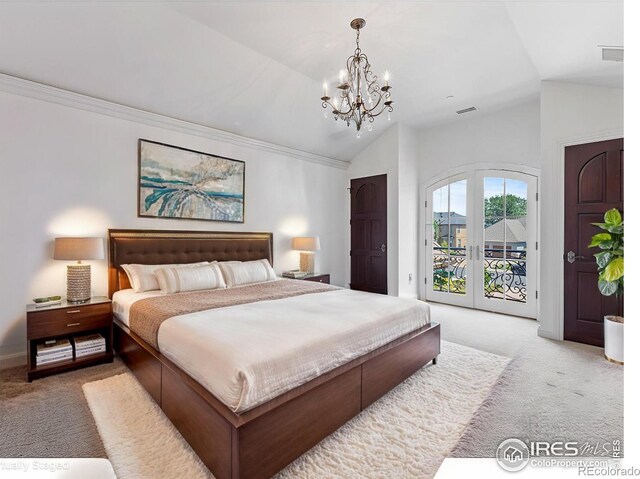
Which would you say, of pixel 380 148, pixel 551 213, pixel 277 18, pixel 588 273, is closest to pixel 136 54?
pixel 277 18

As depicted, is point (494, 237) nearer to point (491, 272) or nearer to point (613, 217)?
point (491, 272)

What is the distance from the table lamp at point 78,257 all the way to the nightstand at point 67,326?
10 centimetres

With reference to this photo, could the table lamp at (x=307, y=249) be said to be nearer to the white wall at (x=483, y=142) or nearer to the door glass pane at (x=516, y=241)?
the white wall at (x=483, y=142)

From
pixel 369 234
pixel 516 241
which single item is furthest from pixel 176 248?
pixel 516 241

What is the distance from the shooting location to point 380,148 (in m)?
5.74

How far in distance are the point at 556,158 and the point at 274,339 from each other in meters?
3.91

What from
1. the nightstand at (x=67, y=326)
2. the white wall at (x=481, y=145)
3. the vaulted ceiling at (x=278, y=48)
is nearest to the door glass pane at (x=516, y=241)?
→ the white wall at (x=481, y=145)

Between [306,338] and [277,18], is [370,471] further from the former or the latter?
[277,18]

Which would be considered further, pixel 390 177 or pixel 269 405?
pixel 390 177

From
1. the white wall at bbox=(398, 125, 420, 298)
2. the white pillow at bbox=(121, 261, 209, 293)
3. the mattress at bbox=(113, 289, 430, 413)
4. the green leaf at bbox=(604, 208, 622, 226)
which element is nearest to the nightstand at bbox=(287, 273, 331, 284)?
the white wall at bbox=(398, 125, 420, 298)

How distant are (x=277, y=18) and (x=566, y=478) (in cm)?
355

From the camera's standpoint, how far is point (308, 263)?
5258 millimetres

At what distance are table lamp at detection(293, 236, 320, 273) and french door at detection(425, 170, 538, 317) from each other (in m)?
2.13

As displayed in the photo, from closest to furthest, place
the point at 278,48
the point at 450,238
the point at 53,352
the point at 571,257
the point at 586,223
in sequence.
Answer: the point at 53,352, the point at 278,48, the point at 586,223, the point at 571,257, the point at 450,238
